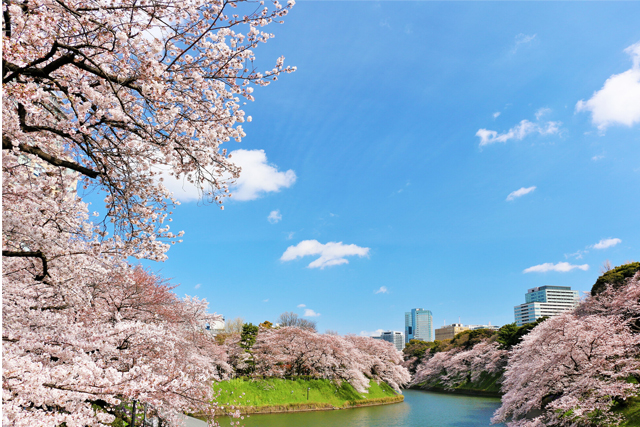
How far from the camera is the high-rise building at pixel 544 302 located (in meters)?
109

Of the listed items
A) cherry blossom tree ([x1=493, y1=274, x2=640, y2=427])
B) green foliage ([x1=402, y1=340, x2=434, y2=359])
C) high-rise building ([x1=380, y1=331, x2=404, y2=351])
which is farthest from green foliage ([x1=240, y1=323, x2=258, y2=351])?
high-rise building ([x1=380, y1=331, x2=404, y2=351])

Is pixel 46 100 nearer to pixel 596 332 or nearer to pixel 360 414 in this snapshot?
pixel 596 332

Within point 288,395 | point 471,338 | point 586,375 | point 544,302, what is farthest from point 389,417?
point 544,302

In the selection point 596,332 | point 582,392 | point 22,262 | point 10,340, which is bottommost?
point 582,392

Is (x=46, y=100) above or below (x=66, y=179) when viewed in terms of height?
above

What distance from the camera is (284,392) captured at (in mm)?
23969

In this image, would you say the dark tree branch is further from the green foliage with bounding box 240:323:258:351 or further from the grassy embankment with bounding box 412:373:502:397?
the grassy embankment with bounding box 412:373:502:397

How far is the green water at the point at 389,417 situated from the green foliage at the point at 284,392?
150cm

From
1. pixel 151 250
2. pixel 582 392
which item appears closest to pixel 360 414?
pixel 582 392

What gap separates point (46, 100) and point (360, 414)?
23.7 meters

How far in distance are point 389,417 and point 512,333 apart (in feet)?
59.9

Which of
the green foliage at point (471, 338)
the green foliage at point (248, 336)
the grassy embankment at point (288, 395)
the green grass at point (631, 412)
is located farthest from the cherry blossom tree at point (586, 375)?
the green foliage at point (471, 338)

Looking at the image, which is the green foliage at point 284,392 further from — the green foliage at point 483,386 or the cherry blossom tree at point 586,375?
the cherry blossom tree at point 586,375

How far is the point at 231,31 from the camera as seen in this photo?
16.5ft
